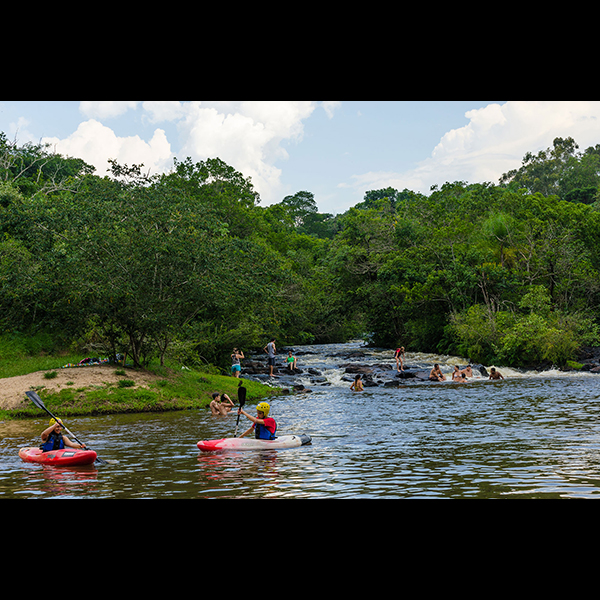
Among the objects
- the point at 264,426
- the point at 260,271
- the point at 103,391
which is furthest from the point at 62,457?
the point at 260,271

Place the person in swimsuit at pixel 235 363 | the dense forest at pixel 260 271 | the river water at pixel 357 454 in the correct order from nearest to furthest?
the river water at pixel 357 454 < the dense forest at pixel 260 271 < the person in swimsuit at pixel 235 363

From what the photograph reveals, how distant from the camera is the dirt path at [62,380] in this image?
17.6m

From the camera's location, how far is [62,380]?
61.1ft

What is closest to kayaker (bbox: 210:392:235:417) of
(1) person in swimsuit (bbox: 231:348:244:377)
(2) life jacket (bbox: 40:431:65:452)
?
(2) life jacket (bbox: 40:431:65:452)

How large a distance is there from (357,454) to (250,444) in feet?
7.97

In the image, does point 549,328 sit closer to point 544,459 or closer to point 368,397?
point 368,397

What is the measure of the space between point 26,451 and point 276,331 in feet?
87.2

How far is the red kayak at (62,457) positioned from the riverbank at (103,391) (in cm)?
583

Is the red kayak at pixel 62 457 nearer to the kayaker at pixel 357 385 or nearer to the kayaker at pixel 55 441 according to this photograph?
the kayaker at pixel 55 441

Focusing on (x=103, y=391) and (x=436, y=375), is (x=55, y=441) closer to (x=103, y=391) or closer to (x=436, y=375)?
(x=103, y=391)

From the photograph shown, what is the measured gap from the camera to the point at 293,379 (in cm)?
2792

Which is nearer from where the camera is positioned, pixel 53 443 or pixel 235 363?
pixel 53 443

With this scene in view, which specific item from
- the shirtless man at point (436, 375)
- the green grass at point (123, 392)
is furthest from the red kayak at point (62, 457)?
the shirtless man at point (436, 375)

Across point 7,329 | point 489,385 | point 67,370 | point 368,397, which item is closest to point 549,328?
point 489,385
